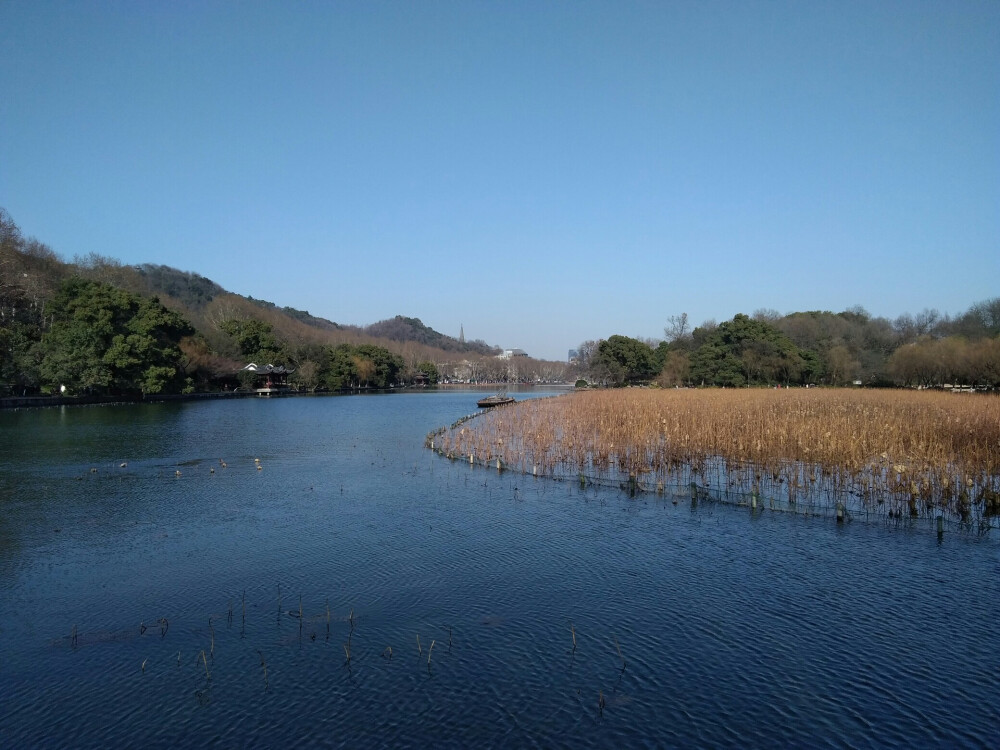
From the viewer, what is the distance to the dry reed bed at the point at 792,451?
1152cm

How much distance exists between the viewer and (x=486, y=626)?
659cm

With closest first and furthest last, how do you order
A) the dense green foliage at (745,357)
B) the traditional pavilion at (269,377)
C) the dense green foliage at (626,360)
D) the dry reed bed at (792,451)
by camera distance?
the dry reed bed at (792,451) < the dense green foliage at (745,357) < the dense green foliage at (626,360) < the traditional pavilion at (269,377)

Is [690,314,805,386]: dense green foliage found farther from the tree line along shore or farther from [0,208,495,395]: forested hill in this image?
[0,208,495,395]: forested hill

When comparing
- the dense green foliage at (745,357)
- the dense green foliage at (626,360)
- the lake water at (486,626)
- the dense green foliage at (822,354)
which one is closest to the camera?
the lake water at (486,626)

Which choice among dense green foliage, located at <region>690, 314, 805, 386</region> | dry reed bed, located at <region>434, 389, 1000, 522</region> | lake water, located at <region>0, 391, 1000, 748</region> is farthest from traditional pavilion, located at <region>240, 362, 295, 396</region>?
lake water, located at <region>0, 391, 1000, 748</region>

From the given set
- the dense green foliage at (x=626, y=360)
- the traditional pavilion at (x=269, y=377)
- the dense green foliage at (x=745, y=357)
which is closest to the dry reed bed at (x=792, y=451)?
the dense green foliage at (x=745, y=357)

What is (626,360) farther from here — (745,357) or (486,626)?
(486,626)

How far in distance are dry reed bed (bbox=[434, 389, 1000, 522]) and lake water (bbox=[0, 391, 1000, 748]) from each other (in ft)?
6.22

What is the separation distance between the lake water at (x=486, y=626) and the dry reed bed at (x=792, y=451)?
1.90 metres

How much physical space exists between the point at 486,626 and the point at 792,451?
11762mm

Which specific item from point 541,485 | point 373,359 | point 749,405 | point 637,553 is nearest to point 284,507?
point 541,485

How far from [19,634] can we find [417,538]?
5051mm

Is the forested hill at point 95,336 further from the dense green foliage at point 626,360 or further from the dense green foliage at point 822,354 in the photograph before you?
the dense green foliage at point 822,354

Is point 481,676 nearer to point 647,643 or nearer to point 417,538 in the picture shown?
point 647,643
